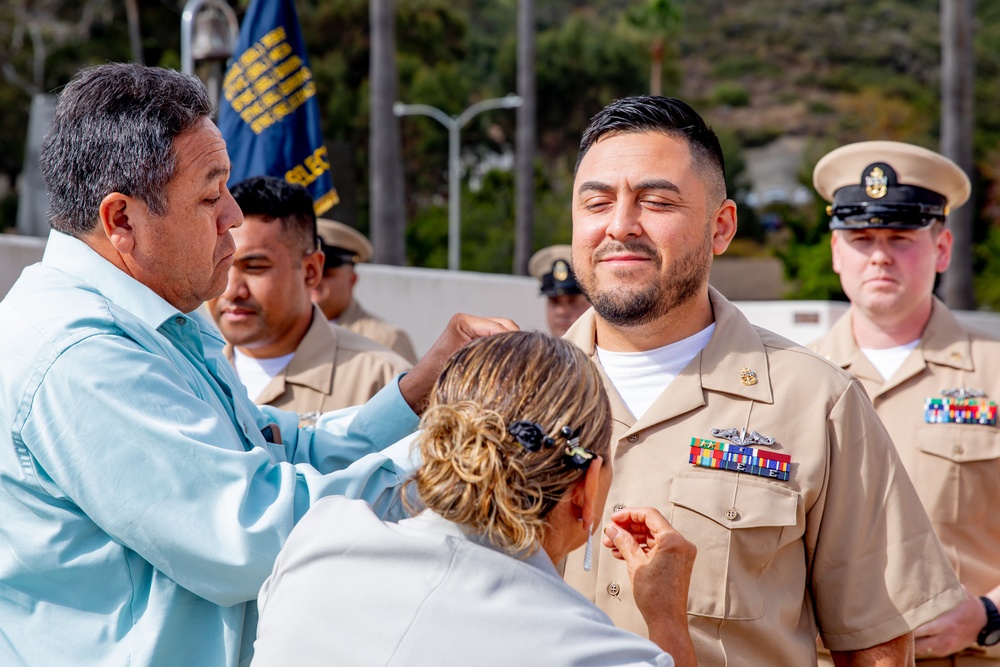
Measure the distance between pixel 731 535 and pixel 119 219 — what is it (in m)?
1.45

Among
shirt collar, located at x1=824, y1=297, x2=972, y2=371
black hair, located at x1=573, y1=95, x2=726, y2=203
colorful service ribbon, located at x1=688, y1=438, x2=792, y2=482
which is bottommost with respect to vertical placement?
colorful service ribbon, located at x1=688, y1=438, x2=792, y2=482

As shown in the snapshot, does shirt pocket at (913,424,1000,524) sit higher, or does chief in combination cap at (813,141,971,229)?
chief in combination cap at (813,141,971,229)

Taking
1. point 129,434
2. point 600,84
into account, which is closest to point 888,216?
point 129,434

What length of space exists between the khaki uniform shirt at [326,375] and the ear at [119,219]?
2.10 m

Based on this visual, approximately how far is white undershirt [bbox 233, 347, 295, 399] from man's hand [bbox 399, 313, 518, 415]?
1881 mm

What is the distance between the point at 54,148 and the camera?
2.37 m

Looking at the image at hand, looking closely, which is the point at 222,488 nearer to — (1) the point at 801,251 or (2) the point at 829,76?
(1) the point at 801,251

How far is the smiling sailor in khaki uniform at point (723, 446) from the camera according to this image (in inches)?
102

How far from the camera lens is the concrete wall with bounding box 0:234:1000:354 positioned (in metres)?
10.6

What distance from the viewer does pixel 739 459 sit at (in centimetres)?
268

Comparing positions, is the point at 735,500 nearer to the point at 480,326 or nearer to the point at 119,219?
the point at 480,326

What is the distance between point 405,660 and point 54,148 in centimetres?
129

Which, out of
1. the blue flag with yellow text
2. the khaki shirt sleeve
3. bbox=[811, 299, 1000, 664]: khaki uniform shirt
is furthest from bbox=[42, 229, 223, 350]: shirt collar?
the blue flag with yellow text

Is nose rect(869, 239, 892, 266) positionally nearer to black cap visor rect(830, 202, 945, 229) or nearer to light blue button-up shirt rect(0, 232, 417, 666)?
black cap visor rect(830, 202, 945, 229)
